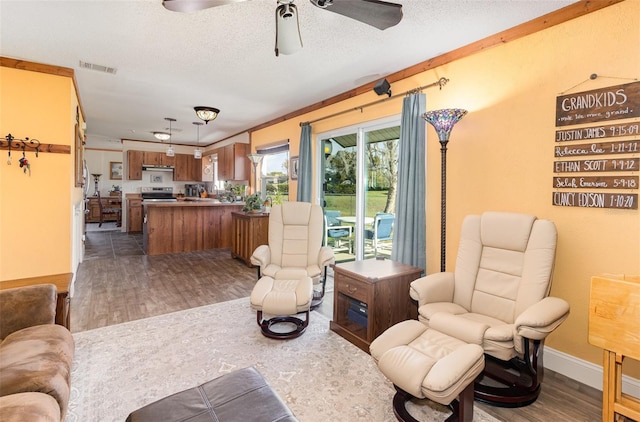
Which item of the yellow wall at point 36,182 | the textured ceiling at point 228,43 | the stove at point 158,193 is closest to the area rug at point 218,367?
the yellow wall at point 36,182

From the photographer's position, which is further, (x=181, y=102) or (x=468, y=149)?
(x=181, y=102)

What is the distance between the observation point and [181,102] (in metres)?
4.91

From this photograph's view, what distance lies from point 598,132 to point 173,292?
4478 millimetres

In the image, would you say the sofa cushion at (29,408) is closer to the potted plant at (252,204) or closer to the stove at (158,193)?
the potted plant at (252,204)

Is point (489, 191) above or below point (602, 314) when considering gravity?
above

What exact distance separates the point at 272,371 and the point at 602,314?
2.07 meters

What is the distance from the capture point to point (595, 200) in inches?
85.0

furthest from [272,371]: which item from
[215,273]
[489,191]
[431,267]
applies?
[215,273]

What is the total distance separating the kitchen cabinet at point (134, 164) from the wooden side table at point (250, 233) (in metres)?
5.14

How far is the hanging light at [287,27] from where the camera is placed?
174 centimetres

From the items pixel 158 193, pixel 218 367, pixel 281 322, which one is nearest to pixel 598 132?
pixel 281 322

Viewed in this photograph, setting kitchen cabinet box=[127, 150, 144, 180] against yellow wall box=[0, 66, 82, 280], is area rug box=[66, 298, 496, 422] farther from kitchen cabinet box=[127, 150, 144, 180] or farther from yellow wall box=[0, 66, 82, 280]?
kitchen cabinet box=[127, 150, 144, 180]

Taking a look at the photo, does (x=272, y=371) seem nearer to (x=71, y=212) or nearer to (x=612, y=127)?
(x=612, y=127)

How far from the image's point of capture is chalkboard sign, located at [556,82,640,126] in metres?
1.99
